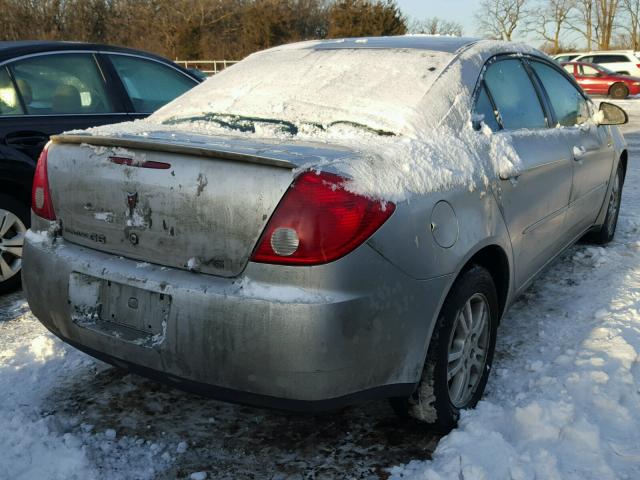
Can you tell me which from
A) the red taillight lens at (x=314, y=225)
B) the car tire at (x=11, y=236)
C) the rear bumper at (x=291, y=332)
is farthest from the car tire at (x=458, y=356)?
the car tire at (x=11, y=236)

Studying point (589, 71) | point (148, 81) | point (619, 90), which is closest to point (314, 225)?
point (148, 81)

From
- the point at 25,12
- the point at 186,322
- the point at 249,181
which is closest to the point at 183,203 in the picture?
the point at 249,181

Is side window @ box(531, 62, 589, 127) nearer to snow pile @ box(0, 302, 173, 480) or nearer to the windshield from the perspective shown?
the windshield

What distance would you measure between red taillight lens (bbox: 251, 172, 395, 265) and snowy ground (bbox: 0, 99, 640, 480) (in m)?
0.88

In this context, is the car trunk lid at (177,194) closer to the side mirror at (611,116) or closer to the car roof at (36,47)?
the car roof at (36,47)

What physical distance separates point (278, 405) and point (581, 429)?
1.20 meters

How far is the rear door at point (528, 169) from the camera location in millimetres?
2908

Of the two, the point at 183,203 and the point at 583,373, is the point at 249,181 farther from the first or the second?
the point at 583,373

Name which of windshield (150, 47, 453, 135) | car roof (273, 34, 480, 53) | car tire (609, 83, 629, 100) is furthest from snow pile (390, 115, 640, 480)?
car tire (609, 83, 629, 100)

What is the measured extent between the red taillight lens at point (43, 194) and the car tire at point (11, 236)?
1576 mm

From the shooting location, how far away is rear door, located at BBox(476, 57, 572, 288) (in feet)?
9.54

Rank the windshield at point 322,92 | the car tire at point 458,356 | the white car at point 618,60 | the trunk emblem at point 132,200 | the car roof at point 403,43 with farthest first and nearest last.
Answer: the white car at point 618,60 → the car roof at point 403,43 → the windshield at point 322,92 → the car tire at point 458,356 → the trunk emblem at point 132,200

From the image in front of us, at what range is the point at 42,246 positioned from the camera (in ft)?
8.15

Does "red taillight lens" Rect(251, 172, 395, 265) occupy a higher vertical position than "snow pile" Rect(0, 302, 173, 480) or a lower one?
higher
